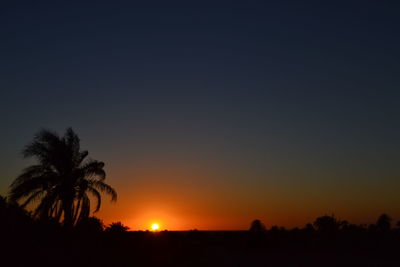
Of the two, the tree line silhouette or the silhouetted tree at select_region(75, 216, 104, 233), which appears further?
the silhouetted tree at select_region(75, 216, 104, 233)

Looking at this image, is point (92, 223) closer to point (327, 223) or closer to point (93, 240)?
point (93, 240)

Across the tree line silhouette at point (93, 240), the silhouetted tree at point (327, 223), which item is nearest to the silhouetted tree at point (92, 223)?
the tree line silhouette at point (93, 240)

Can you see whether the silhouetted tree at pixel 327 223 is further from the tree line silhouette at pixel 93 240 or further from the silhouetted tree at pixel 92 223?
the silhouetted tree at pixel 92 223

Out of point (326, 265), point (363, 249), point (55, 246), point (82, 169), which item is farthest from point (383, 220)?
point (55, 246)

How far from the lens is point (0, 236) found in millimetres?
15172

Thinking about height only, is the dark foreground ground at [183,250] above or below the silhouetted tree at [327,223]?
below

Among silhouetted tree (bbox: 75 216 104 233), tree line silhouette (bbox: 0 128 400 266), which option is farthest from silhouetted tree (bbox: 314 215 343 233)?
silhouetted tree (bbox: 75 216 104 233)

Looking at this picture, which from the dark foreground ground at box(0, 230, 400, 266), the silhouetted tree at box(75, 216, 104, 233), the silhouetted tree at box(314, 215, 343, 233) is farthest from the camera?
the silhouetted tree at box(314, 215, 343, 233)

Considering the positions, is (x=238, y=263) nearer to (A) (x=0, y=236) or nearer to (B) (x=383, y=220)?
(A) (x=0, y=236)

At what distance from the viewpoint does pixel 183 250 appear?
2350 cm

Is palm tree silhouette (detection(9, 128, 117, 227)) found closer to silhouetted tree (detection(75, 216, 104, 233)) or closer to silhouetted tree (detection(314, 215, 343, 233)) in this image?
silhouetted tree (detection(75, 216, 104, 233))

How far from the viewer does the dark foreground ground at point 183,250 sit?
15.9 m

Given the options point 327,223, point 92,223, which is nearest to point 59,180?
point 92,223

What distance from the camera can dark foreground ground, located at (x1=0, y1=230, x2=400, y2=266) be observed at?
15945mm
